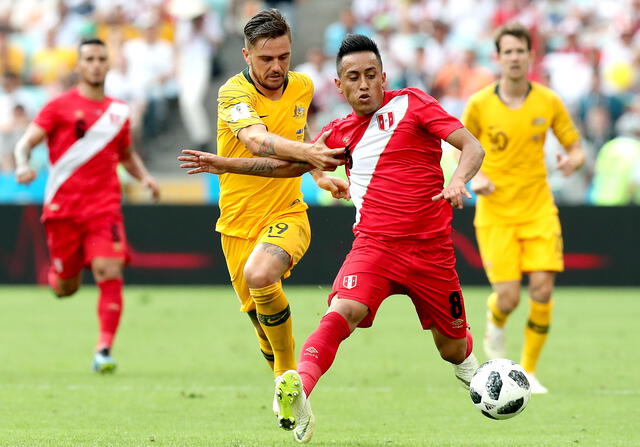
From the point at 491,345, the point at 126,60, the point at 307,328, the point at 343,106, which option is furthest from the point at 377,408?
the point at 126,60

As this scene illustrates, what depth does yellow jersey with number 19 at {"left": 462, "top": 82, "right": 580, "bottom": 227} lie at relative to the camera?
1045 cm

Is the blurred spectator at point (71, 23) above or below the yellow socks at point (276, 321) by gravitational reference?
below

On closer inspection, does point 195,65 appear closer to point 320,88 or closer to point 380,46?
point 320,88

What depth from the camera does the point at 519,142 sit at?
1048 cm

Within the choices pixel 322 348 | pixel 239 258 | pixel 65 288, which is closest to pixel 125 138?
pixel 65 288

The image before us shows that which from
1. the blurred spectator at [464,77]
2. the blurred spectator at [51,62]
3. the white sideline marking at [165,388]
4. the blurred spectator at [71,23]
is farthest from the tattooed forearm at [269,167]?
the blurred spectator at [71,23]

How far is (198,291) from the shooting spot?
739 inches

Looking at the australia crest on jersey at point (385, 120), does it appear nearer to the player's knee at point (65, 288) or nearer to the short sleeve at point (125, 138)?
the short sleeve at point (125, 138)

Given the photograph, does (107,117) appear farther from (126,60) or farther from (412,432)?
(126,60)

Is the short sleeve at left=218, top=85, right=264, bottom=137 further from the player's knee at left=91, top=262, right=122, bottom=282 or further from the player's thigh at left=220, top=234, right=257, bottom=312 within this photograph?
the player's knee at left=91, top=262, right=122, bottom=282

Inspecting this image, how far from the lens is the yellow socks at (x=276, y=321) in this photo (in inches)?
318

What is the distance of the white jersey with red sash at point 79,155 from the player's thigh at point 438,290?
4.73 meters

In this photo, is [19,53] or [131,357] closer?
[131,357]

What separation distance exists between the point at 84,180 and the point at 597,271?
946cm
